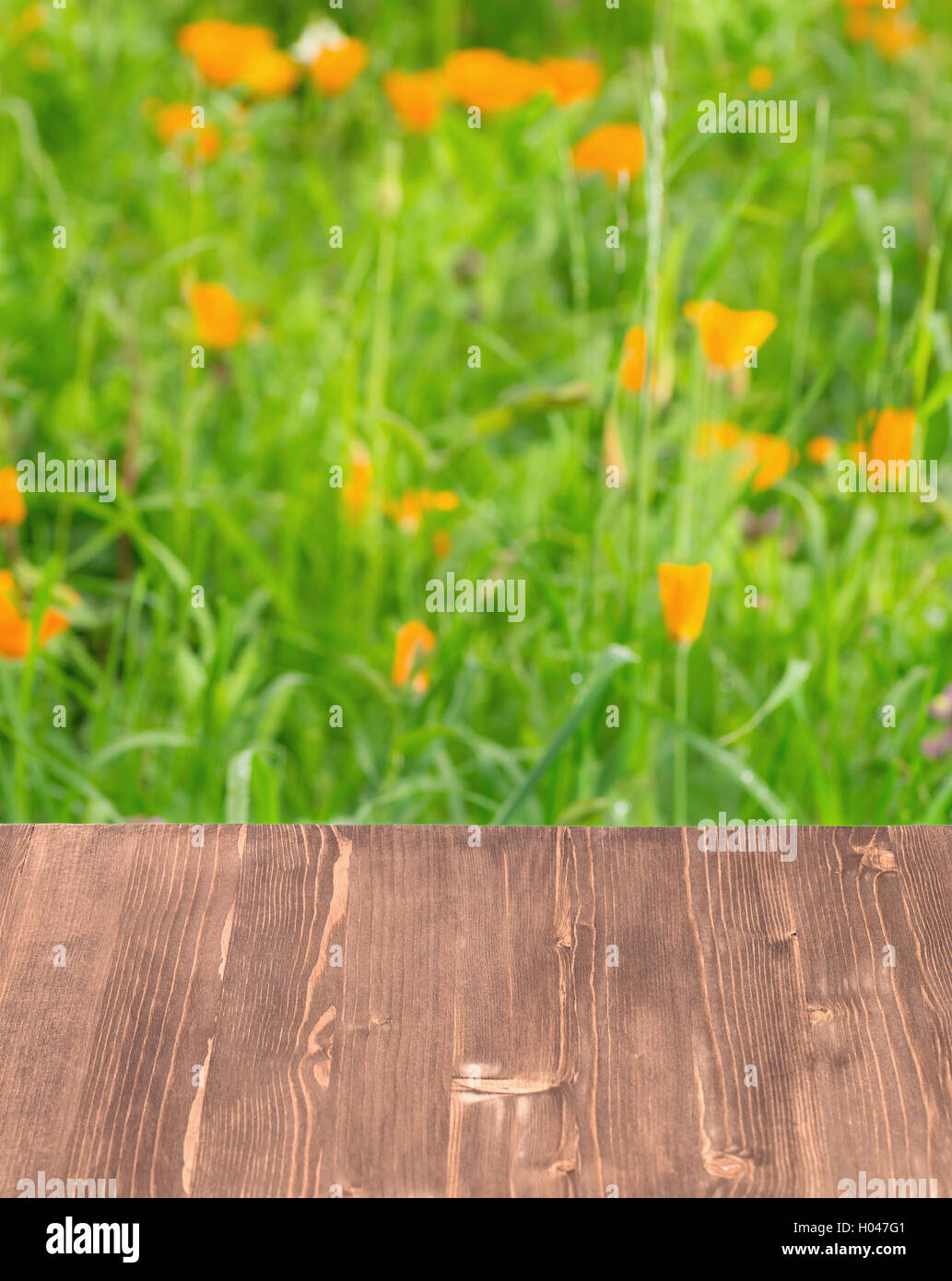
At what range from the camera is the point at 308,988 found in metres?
0.94

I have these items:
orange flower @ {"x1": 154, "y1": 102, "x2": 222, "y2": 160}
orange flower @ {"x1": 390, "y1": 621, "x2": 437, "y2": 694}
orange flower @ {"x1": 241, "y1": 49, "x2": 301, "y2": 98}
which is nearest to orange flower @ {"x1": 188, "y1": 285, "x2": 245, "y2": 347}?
orange flower @ {"x1": 154, "y1": 102, "x2": 222, "y2": 160}

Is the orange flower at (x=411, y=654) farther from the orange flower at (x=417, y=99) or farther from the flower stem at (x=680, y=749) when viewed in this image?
the orange flower at (x=417, y=99)

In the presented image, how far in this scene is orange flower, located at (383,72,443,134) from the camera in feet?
6.70

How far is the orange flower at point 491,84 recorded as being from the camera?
2.04m

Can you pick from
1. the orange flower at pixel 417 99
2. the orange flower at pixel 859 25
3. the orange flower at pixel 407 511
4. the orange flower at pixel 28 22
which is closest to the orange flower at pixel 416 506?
the orange flower at pixel 407 511

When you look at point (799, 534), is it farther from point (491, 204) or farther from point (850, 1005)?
point (850, 1005)

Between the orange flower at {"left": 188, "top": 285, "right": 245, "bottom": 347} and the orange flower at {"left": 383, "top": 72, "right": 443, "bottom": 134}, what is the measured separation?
50cm

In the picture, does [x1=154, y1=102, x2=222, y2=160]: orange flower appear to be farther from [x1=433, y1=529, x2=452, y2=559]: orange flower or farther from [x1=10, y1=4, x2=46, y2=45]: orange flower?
[x1=433, y1=529, x2=452, y2=559]: orange flower

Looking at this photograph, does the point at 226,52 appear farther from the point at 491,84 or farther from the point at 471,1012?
the point at 471,1012

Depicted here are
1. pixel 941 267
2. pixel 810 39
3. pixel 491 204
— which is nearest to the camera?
pixel 491 204

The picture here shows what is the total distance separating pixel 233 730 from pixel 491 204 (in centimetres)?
81
